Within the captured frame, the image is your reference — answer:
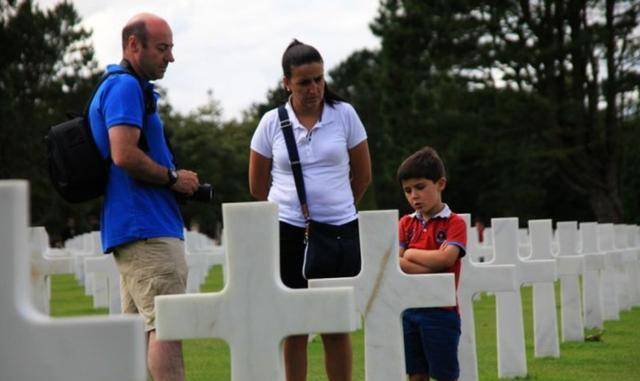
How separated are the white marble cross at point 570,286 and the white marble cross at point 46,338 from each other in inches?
407

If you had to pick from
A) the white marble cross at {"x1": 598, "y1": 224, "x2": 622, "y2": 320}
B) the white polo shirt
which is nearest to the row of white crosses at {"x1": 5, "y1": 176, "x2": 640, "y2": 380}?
the white polo shirt

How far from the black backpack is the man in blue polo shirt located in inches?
2.6

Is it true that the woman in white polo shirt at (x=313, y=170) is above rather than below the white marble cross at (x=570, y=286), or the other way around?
above

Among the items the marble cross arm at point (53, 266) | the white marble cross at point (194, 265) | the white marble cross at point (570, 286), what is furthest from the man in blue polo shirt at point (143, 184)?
the white marble cross at point (194, 265)

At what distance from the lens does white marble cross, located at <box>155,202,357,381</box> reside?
16.1 ft

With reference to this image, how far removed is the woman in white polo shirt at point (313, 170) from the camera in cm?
778

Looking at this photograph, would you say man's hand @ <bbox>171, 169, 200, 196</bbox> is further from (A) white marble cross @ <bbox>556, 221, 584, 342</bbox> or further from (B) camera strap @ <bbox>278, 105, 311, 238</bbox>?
(A) white marble cross @ <bbox>556, 221, 584, 342</bbox>

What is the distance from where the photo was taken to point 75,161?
23.4ft

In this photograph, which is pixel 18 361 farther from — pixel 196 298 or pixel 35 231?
pixel 35 231

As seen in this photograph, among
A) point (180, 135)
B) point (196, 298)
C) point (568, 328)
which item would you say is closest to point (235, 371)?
point (196, 298)

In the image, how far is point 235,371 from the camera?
197 inches

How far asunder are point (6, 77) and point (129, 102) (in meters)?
57.4

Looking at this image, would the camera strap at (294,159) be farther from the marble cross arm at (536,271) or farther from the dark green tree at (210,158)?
the dark green tree at (210,158)

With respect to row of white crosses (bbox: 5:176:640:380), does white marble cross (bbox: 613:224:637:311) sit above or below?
A: below
